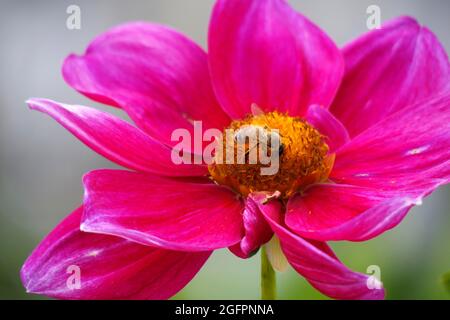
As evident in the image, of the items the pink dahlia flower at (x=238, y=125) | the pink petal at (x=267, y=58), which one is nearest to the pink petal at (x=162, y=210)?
the pink dahlia flower at (x=238, y=125)

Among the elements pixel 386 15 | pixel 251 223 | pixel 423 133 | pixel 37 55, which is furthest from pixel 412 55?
pixel 37 55

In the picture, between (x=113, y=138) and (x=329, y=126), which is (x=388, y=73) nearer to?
(x=329, y=126)

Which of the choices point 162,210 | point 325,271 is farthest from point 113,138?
point 325,271

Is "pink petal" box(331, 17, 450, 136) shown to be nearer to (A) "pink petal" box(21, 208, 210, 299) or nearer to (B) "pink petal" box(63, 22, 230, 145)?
(B) "pink petal" box(63, 22, 230, 145)

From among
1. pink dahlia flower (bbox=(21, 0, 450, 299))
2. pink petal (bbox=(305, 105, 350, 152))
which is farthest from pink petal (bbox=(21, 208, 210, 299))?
pink petal (bbox=(305, 105, 350, 152))

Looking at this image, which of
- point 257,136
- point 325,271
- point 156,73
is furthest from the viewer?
point 156,73

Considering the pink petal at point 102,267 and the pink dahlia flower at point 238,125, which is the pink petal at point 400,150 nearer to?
the pink dahlia flower at point 238,125

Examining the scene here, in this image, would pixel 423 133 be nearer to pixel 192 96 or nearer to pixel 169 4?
pixel 192 96
